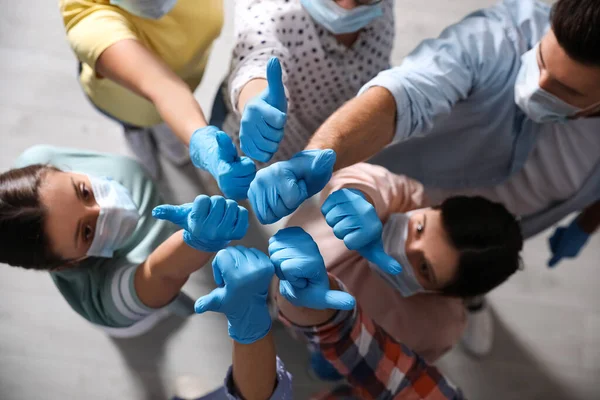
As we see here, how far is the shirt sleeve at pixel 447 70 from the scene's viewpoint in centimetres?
78

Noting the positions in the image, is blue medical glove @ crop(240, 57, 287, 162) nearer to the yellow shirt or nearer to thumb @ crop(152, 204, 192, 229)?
thumb @ crop(152, 204, 192, 229)

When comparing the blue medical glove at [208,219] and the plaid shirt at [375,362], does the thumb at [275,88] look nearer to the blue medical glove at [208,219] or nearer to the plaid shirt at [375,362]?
the blue medical glove at [208,219]

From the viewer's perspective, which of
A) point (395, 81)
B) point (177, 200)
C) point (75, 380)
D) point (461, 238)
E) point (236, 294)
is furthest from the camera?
point (177, 200)

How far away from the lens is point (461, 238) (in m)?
0.87

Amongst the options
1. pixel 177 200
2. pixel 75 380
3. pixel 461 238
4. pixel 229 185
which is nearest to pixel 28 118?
pixel 177 200

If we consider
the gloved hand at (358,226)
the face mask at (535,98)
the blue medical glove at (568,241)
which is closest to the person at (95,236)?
the gloved hand at (358,226)

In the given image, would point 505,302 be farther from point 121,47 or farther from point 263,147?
point 121,47

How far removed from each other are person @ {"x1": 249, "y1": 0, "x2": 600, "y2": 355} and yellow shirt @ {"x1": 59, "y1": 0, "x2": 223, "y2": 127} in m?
0.35

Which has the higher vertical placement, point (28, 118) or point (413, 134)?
point (413, 134)

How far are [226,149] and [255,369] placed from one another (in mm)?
298

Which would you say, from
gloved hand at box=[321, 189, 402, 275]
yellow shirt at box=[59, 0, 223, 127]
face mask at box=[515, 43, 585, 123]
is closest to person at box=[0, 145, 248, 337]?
yellow shirt at box=[59, 0, 223, 127]

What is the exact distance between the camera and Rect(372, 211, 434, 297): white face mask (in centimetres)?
89

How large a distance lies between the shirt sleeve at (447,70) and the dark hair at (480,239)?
0.16 meters

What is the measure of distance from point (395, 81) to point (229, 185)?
Result: 1.02 ft
